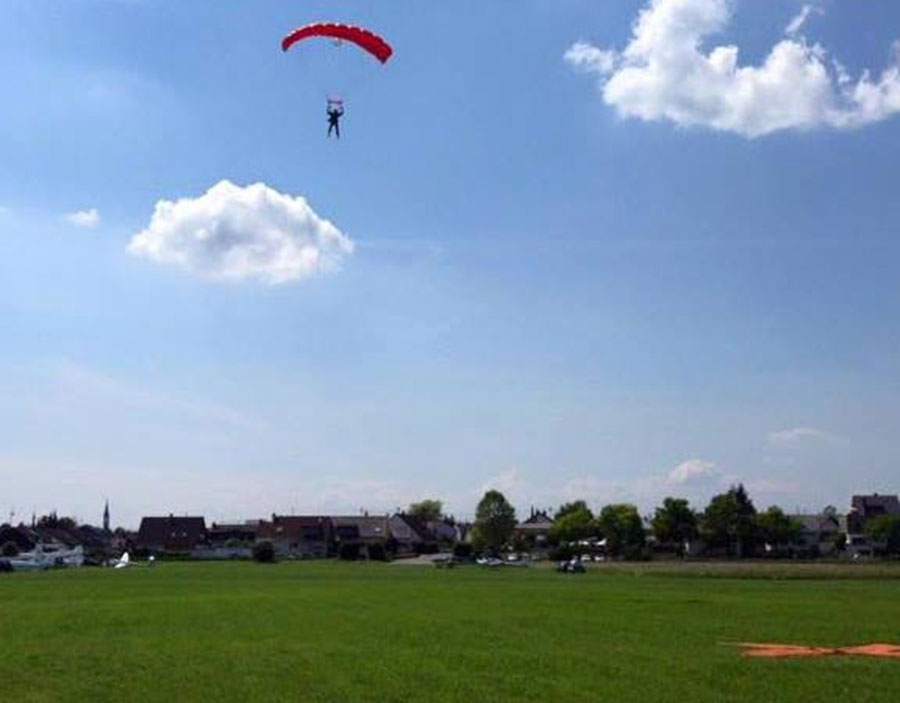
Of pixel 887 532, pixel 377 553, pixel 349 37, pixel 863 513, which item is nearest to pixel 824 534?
pixel 863 513

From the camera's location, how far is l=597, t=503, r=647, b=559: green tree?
524 feet

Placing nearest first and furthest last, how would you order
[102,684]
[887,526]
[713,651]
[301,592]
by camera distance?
[102,684] → [713,651] → [301,592] → [887,526]

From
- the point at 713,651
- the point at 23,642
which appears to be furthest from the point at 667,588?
the point at 23,642

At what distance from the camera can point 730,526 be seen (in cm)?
14962

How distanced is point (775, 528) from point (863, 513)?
4745 cm

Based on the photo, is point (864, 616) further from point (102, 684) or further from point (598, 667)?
point (102, 684)

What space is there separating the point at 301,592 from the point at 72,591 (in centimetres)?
1287

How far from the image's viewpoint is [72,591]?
202 feet

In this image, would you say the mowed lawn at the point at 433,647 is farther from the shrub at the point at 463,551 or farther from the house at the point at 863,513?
the house at the point at 863,513

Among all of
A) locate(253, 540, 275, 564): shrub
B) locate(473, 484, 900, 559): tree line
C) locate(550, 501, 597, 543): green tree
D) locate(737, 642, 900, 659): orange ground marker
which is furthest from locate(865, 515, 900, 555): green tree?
locate(737, 642, 900, 659): orange ground marker

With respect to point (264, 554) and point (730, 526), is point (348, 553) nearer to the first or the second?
point (264, 554)

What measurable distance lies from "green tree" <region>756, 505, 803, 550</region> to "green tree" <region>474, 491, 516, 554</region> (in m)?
39.0

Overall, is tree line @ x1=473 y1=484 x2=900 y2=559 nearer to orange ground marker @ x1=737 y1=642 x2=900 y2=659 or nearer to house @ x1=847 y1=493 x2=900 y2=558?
house @ x1=847 y1=493 x2=900 y2=558

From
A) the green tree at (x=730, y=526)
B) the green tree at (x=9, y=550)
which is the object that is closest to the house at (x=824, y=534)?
the green tree at (x=730, y=526)
